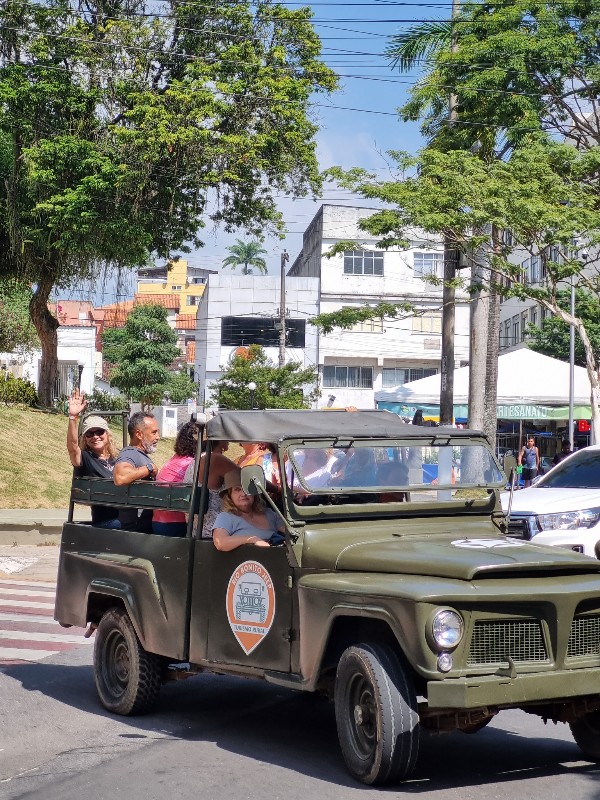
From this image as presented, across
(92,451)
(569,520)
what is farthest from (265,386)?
(92,451)

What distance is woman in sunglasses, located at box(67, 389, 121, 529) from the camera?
8.94 m

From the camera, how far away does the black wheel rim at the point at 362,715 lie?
6.14 metres

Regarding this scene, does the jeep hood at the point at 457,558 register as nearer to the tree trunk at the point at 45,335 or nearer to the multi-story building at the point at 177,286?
the tree trunk at the point at 45,335

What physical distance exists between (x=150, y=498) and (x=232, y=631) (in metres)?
1.33

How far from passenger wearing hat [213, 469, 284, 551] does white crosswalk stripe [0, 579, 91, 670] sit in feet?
11.3

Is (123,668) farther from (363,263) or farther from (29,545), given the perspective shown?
(363,263)

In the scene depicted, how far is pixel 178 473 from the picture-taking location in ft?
27.3

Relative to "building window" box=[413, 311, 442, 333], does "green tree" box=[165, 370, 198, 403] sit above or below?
below

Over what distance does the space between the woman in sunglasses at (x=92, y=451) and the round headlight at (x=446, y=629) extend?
139 inches

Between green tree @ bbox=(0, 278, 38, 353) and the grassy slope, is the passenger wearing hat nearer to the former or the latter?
the grassy slope

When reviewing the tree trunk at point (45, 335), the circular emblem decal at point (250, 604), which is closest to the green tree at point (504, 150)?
the tree trunk at point (45, 335)

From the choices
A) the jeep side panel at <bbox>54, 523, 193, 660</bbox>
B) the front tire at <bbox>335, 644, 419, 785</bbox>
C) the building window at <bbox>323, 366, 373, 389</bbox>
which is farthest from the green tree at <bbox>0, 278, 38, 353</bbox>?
the front tire at <bbox>335, 644, 419, 785</bbox>

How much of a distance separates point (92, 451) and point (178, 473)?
151cm

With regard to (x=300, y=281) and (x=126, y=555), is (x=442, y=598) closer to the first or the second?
(x=126, y=555)
